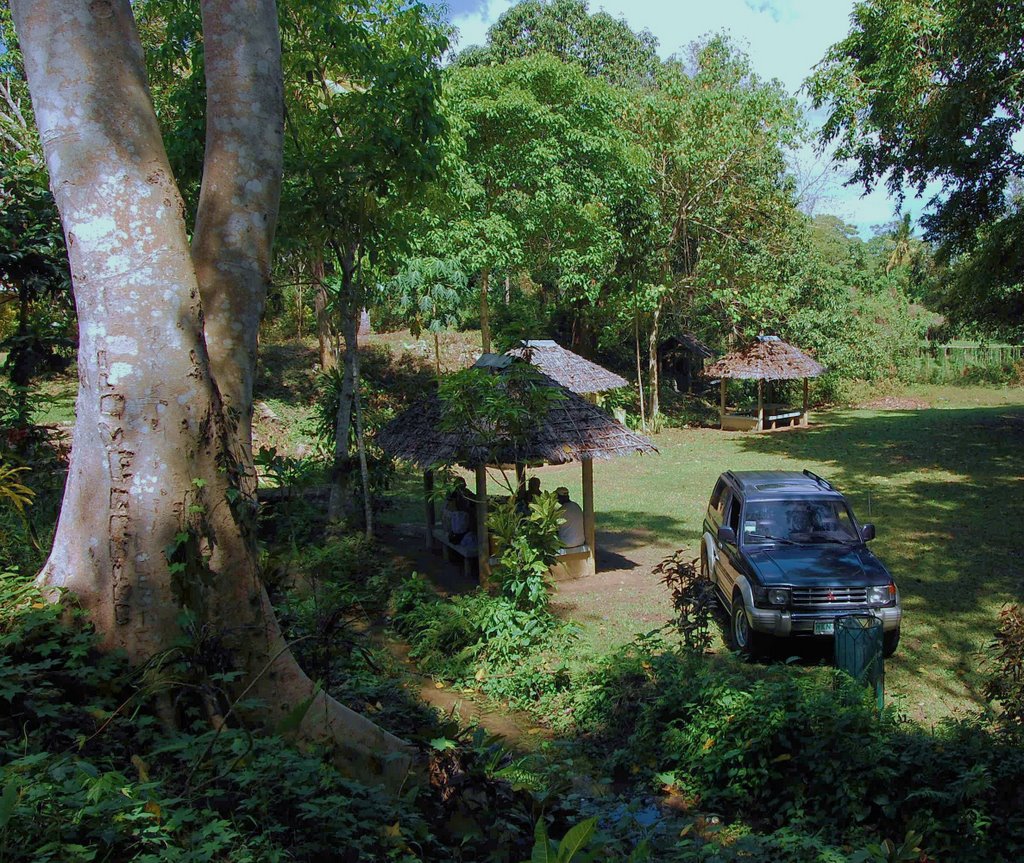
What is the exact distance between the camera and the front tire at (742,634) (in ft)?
26.9

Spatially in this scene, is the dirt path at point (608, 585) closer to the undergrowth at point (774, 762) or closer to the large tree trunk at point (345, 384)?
the large tree trunk at point (345, 384)

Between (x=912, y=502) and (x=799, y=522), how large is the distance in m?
9.20

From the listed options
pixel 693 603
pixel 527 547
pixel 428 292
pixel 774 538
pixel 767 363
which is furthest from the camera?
pixel 767 363

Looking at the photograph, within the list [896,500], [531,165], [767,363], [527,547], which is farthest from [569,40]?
[527,547]

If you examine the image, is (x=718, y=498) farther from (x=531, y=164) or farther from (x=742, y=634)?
(x=531, y=164)

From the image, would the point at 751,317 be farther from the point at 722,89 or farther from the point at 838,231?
the point at 838,231

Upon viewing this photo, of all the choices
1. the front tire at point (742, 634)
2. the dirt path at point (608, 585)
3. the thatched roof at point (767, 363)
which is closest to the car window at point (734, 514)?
the front tire at point (742, 634)

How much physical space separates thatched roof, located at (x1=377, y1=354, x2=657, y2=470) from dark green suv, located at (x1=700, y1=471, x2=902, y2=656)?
1.81m

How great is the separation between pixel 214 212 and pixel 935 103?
17.3 m

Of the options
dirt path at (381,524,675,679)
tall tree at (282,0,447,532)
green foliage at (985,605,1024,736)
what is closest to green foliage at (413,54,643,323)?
tall tree at (282,0,447,532)

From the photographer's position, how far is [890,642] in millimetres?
8422

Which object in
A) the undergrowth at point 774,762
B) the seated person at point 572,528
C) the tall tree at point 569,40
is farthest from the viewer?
the tall tree at point 569,40

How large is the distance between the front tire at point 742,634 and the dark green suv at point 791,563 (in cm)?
1

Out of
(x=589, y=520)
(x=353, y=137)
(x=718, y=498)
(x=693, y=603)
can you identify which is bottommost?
(x=693, y=603)
